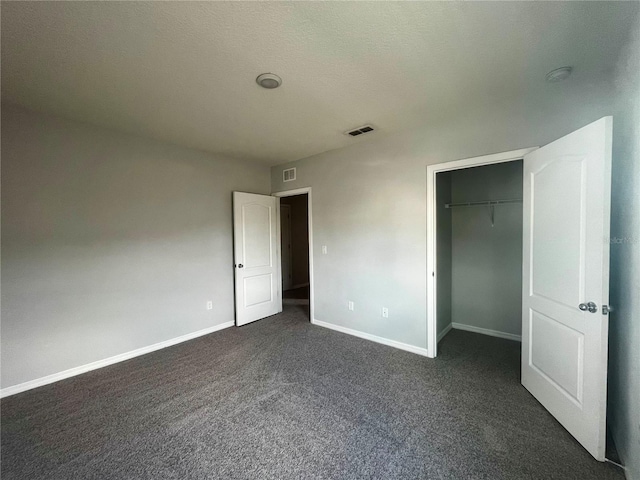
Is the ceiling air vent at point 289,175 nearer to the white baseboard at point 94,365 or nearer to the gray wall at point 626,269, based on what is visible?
the white baseboard at point 94,365

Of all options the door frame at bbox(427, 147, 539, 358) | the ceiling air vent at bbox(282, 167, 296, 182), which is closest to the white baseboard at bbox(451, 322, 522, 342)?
the door frame at bbox(427, 147, 539, 358)

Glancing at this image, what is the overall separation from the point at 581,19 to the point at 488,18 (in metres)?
0.51

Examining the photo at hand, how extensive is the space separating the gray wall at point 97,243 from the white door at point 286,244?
2.65 meters

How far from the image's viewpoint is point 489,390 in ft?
7.20

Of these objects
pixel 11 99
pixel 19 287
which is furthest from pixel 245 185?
pixel 19 287

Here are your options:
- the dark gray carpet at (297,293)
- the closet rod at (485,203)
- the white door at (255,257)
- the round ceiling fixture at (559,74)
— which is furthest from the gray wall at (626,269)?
the dark gray carpet at (297,293)

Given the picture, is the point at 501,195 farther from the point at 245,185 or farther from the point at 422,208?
the point at 245,185

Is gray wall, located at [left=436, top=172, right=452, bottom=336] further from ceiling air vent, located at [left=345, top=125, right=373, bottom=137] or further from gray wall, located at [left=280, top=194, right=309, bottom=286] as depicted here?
gray wall, located at [left=280, top=194, right=309, bottom=286]

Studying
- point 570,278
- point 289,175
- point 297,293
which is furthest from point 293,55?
point 297,293

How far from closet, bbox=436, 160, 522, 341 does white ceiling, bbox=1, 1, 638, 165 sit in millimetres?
1359

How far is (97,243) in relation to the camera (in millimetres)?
2725

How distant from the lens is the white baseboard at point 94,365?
2.30 m

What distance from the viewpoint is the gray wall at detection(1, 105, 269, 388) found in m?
2.31

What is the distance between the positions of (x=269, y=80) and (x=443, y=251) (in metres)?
2.82
